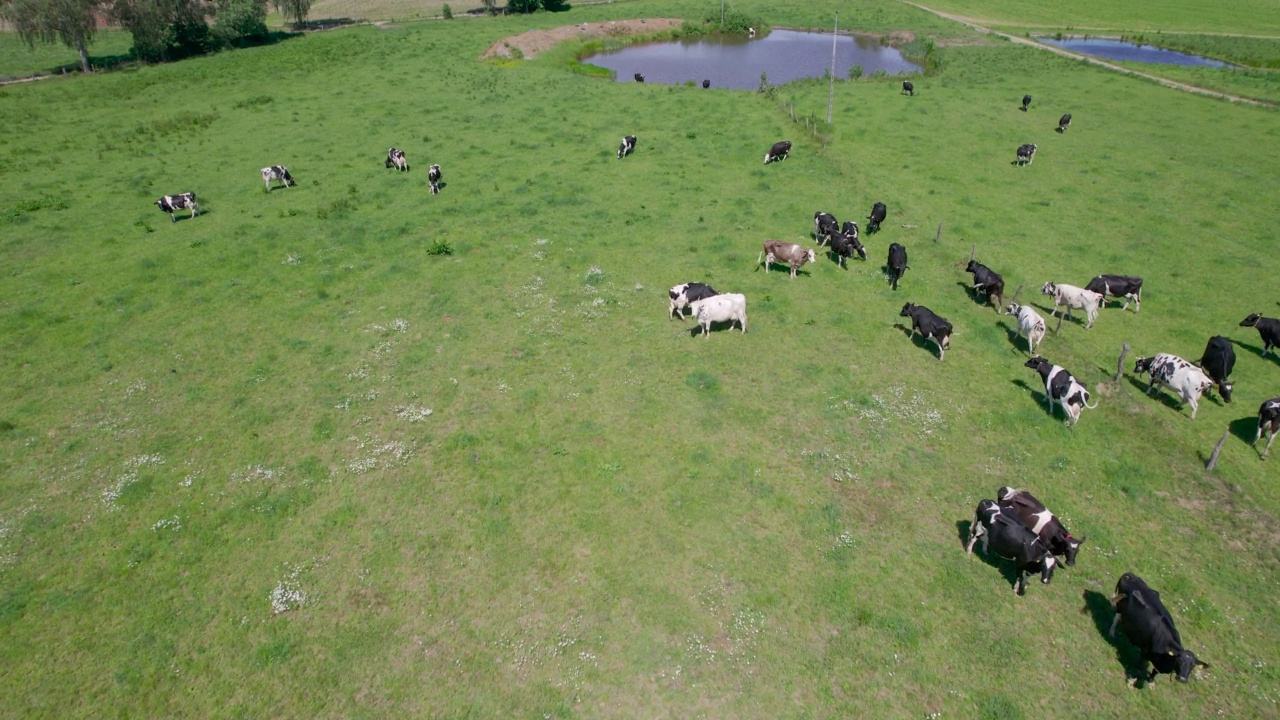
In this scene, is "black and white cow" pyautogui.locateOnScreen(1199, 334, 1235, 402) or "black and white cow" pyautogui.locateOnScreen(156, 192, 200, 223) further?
"black and white cow" pyautogui.locateOnScreen(156, 192, 200, 223)

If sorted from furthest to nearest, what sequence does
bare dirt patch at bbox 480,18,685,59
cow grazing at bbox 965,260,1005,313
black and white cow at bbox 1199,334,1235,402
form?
bare dirt patch at bbox 480,18,685,59
cow grazing at bbox 965,260,1005,313
black and white cow at bbox 1199,334,1235,402

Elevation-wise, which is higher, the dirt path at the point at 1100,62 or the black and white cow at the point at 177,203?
the dirt path at the point at 1100,62

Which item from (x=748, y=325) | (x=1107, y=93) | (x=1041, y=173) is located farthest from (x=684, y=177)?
(x=1107, y=93)

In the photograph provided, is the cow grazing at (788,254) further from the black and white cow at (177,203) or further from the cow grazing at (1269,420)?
the black and white cow at (177,203)

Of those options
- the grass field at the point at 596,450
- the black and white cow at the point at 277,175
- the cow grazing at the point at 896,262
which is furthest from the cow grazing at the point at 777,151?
the black and white cow at the point at 277,175

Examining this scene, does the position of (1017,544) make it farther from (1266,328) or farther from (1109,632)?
(1266,328)

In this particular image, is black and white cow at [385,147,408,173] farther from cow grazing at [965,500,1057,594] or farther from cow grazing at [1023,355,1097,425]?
cow grazing at [965,500,1057,594]

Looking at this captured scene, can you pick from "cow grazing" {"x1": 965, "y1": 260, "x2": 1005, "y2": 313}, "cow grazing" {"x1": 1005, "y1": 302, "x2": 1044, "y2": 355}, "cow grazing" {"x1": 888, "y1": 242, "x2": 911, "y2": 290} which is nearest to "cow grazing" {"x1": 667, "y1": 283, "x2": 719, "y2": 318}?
"cow grazing" {"x1": 888, "y1": 242, "x2": 911, "y2": 290}

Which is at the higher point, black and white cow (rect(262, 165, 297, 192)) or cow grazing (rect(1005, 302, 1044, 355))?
black and white cow (rect(262, 165, 297, 192))
